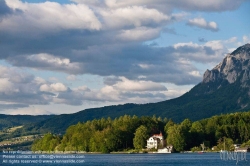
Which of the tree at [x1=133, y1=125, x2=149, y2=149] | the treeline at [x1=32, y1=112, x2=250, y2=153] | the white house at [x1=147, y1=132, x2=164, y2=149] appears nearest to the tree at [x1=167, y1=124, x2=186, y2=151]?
the treeline at [x1=32, y1=112, x2=250, y2=153]

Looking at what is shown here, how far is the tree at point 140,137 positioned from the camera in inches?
7333

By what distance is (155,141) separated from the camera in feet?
618

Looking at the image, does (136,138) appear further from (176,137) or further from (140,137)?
(176,137)

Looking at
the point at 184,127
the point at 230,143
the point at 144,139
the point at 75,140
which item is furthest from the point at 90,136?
the point at 230,143

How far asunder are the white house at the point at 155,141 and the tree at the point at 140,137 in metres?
1.88

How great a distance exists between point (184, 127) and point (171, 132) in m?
7.34

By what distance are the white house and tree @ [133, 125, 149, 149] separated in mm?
1879

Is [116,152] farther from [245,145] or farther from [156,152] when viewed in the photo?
[245,145]

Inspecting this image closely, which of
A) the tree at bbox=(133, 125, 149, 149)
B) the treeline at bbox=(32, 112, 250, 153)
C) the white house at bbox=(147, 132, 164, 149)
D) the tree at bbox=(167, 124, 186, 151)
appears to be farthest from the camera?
the white house at bbox=(147, 132, 164, 149)

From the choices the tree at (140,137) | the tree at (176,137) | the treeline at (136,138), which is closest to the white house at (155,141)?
the treeline at (136,138)

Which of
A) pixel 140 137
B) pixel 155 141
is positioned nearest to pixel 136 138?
pixel 140 137

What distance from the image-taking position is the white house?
18838 centimetres

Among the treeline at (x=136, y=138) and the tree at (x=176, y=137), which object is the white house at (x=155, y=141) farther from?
the tree at (x=176, y=137)

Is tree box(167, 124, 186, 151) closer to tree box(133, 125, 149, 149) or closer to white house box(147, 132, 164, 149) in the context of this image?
white house box(147, 132, 164, 149)
